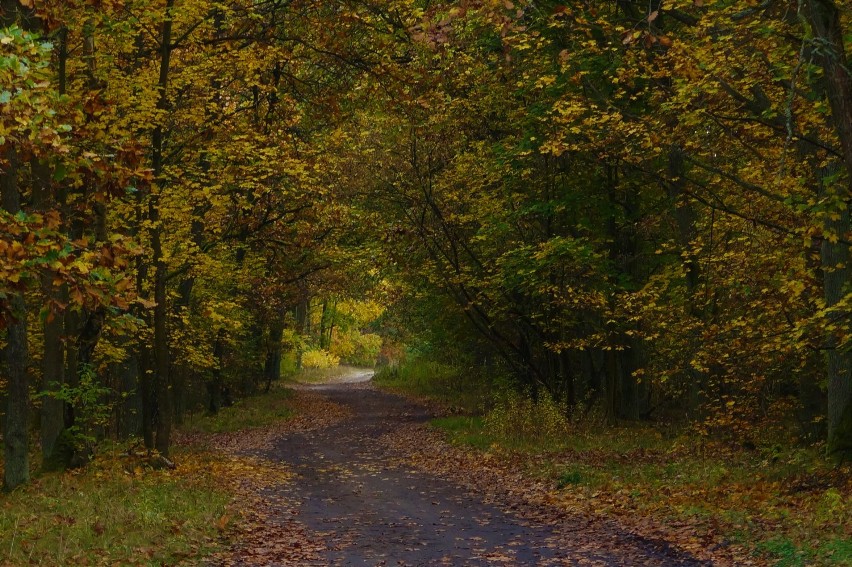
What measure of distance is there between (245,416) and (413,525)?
2075 centimetres

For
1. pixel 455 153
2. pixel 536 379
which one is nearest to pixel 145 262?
pixel 455 153

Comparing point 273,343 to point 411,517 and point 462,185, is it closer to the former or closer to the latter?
point 462,185

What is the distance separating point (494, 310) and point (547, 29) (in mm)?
8171

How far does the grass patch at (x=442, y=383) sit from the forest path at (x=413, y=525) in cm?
1332

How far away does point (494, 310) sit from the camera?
80.5 ft

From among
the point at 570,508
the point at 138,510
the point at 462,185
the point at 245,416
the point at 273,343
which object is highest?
the point at 462,185

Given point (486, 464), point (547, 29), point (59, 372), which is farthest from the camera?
point (547, 29)

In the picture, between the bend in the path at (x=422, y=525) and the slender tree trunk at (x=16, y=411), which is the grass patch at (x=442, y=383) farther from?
the slender tree trunk at (x=16, y=411)

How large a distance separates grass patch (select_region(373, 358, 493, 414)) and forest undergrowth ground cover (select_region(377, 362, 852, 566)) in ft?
32.5

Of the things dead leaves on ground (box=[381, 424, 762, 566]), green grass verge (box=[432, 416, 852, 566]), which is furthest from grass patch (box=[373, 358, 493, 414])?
green grass verge (box=[432, 416, 852, 566])

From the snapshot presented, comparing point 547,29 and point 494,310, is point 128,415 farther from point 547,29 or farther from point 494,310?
point 547,29

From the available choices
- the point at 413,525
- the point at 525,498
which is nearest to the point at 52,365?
the point at 413,525

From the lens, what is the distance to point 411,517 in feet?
43.0

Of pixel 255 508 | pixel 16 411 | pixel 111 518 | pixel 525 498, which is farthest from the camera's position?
pixel 525 498
